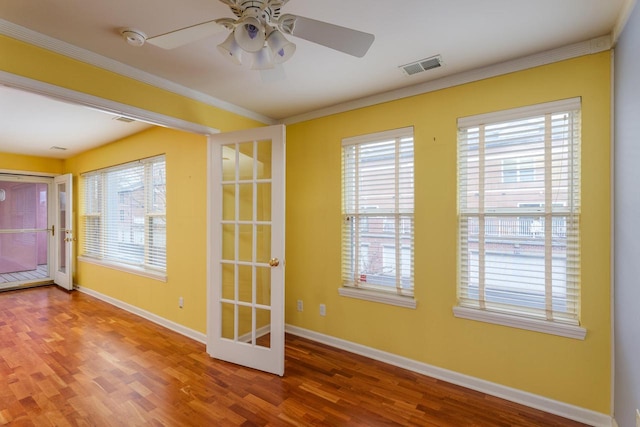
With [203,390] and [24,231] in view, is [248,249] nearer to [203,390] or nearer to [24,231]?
[203,390]

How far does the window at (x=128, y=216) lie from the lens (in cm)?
382

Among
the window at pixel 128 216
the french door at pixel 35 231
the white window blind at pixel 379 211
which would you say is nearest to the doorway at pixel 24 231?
the french door at pixel 35 231

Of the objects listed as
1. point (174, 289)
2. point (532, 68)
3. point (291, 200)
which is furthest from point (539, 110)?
point (174, 289)

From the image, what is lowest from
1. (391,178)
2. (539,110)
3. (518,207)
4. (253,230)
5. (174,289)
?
(174,289)

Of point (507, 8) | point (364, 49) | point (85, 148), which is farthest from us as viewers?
point (85, 148)

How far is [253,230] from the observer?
271 centimetres

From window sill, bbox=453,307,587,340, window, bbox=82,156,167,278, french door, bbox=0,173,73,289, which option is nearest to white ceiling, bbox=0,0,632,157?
window, bbox=82,156,167,278

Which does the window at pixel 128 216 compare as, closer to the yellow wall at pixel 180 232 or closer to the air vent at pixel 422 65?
the yellow wall at pixel 180 232

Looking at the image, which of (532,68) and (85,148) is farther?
(85,148)

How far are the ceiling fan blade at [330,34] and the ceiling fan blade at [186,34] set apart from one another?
32 centimetres

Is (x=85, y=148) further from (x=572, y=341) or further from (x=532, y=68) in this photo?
(x=572, y=341)

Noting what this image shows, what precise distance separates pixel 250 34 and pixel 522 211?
2120mm

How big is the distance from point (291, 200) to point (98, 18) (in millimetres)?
2215

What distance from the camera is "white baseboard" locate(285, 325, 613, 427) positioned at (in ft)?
6.38
